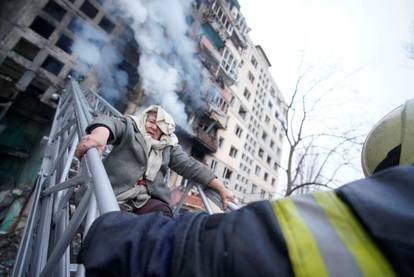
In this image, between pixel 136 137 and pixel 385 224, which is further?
pixel 136 137

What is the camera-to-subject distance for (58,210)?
6.63 feet

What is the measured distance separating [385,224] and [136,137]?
224 centimetres

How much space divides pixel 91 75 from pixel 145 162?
10.6 meters

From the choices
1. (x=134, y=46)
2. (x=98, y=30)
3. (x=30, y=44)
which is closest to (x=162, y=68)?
(x=134, y=46)

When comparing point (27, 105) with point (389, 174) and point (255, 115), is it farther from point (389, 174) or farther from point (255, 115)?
point (255, 115)

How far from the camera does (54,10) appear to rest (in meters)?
10.3

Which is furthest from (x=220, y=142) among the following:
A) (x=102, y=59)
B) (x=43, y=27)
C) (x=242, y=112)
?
(x=43, y=27)

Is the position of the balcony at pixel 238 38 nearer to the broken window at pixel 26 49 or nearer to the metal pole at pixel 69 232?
the broken window at pixel 26 49

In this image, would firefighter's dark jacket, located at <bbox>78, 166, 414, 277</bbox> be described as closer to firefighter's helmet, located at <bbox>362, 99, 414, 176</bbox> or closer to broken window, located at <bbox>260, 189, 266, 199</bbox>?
firefighter's helmet, located at <bbox>362, 99, 414, 176</bbox>

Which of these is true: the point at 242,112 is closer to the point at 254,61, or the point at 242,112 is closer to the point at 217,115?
the point at 217,115

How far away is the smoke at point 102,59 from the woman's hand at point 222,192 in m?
10.9

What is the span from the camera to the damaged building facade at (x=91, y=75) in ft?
29.5

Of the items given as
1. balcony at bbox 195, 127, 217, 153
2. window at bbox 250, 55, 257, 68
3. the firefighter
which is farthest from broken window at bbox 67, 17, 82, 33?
window at bbox 250, 55, 257, 68

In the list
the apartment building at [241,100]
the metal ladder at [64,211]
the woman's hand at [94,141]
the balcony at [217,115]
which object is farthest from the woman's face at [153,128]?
the balcony at [217,115]
